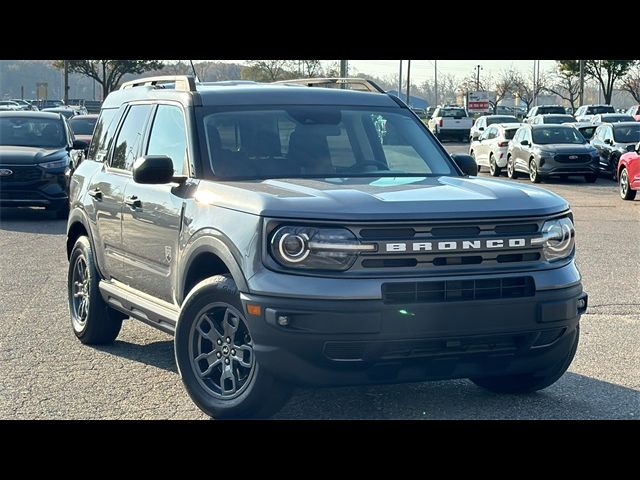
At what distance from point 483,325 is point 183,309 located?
168 centimetres

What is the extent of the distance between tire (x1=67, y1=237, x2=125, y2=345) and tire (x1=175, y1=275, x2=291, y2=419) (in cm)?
206

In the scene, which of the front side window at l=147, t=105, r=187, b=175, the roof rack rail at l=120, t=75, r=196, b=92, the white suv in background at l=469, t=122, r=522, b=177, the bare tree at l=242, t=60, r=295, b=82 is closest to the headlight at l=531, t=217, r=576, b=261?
the front side window at l=147, t=105, r=187, b=175

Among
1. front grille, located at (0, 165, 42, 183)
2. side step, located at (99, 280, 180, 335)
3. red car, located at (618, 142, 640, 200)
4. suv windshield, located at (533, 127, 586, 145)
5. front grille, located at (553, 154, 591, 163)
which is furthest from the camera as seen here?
suv windshield, located at (533, 127, 586, 145)

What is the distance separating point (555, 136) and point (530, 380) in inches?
896

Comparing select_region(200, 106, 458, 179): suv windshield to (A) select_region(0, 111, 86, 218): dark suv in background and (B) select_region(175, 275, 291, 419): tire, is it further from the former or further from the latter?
(A) select_region(0, 111, 86, 218): dark suv in background

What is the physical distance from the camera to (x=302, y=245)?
5.24 metres

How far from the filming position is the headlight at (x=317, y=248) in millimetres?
5223

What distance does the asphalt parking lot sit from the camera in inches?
239

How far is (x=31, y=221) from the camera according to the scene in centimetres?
1798

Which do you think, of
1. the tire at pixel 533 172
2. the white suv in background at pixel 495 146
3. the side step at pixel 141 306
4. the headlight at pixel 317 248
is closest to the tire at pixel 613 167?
→ the tire at pixel 533 172

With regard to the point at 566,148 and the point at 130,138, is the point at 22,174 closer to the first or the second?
the point at 130,138

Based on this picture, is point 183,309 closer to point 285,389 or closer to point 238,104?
point 285,389
